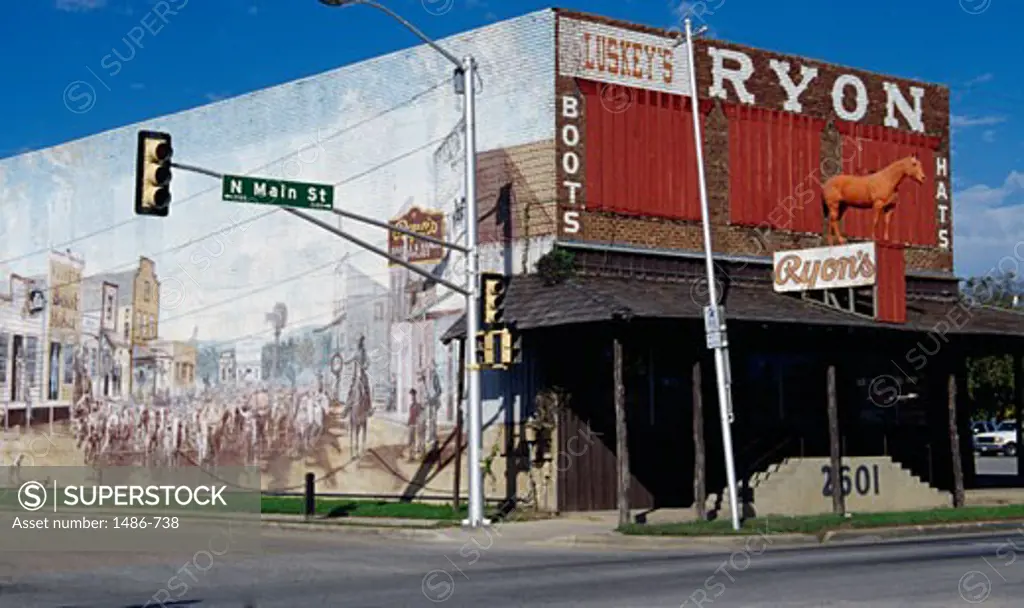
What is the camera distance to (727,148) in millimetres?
33906

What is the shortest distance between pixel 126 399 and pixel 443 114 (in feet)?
48.6

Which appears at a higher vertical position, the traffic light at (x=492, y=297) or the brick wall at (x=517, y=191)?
the brick wall at (x=517, y=191)

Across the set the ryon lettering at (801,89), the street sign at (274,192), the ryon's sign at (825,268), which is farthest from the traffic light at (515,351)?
the ryon lettering at (801,89)

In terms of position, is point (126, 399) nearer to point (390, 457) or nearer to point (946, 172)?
point (390, 457)

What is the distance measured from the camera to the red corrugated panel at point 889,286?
31.0m

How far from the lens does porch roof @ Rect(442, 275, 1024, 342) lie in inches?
1076

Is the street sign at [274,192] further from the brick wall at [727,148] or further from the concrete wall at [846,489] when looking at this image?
the concrete wall at [846,489]

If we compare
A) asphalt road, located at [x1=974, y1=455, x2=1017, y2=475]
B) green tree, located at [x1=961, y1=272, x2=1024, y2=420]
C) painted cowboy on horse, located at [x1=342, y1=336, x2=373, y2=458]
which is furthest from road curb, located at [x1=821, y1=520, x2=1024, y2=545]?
green tree, located at [x1=961, y1=272, x2=1024, y2=420]

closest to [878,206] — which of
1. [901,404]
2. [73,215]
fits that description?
[901,404]

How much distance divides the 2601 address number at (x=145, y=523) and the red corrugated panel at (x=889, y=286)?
1608 centimetres

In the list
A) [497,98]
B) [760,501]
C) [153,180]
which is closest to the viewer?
[153,180]

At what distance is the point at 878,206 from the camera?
116 ft

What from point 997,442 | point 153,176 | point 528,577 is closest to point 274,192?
point 153,176

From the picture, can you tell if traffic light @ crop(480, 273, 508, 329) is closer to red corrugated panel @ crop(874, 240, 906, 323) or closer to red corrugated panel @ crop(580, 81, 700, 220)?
red corrugated panel @ crop(580, 81, 700, 220)
